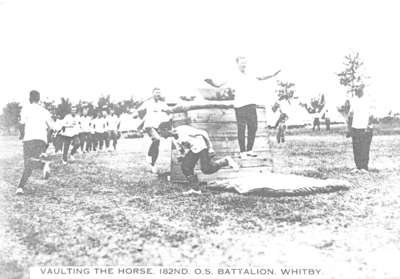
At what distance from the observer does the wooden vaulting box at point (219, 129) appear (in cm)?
348

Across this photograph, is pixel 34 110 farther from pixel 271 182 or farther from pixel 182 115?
pixel 271 182

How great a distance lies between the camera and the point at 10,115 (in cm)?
329

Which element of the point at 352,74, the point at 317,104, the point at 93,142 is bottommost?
the point at 93,142

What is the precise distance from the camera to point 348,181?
3.32 meters

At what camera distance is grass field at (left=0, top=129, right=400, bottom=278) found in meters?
2.50

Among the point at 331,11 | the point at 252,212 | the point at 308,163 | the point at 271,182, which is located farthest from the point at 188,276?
the point at 331,11

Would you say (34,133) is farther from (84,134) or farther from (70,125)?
(84,134)

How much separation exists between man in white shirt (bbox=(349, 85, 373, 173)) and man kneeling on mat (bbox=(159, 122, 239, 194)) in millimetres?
1101

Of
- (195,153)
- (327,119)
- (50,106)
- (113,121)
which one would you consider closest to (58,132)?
(113,121)

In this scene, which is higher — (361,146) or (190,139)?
(190,139)

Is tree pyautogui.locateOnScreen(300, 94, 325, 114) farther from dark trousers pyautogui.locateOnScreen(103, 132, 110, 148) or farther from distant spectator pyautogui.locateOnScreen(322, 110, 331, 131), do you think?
dark trousers pyautogui.locateOnScreen(103, 132, 110, 148)

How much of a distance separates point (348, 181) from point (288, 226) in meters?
0.97

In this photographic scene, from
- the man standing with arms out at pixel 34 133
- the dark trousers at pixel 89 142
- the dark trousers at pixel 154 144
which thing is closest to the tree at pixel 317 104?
the dark trousers at pixel 154 144

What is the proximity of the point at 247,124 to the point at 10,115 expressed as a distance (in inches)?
75.8
